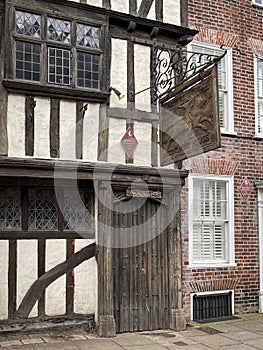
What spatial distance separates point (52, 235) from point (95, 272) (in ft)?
3.09

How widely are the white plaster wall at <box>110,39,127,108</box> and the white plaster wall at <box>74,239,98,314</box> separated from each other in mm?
2387

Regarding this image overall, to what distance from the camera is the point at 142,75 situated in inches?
331

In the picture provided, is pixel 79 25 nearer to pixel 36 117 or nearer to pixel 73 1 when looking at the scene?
pixel 73 1

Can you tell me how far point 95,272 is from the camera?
7.94 m

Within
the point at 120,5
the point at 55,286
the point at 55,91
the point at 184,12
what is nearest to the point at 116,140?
the point at 55,91

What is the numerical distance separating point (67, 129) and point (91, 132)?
1.37 feet

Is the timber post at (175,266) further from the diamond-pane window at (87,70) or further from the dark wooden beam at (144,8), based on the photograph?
the dark wooden beam at (144,8)

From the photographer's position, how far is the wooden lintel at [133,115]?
809cm

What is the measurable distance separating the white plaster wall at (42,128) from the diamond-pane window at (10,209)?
0.78m

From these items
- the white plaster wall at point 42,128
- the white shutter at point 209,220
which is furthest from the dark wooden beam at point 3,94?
the white shutter at point 209,220

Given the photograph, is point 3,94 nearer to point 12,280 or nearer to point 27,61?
point 27,61

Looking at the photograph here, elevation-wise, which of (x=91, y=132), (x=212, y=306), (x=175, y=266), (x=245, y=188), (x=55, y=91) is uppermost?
(x=55, y=91)

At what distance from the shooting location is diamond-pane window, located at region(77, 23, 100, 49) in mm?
7824

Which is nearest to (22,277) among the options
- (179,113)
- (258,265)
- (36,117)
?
(36,117)
